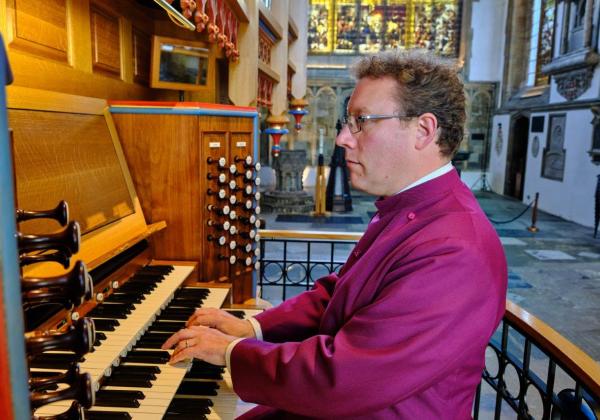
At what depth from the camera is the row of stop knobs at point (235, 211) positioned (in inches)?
→ 112

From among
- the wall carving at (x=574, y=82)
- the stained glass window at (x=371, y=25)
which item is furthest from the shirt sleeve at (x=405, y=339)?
the stained glass window at (x=371, y=25)

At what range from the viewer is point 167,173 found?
271cm

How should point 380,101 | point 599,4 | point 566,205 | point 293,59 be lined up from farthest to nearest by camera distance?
point 566,205, point 599,4, point 293,59, point 380,101

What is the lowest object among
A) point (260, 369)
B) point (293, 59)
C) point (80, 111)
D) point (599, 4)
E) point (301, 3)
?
point (260, 369)

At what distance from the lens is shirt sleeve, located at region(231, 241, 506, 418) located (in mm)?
1218

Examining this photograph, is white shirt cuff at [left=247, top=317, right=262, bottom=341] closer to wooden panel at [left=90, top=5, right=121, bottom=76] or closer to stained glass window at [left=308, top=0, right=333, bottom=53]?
wooden panel at [left=90, top=5, right=121, bottom=76]

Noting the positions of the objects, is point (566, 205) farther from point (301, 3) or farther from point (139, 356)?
point (139, 356)

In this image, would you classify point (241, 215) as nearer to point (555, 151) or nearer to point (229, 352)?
point (229, 352)

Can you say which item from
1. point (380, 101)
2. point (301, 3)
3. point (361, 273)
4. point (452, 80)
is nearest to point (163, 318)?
point (361, 273)

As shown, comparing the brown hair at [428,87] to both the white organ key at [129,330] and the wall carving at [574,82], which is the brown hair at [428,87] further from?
the wall carving at [574,82]

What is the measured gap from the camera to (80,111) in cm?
231

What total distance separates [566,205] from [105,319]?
498 inches

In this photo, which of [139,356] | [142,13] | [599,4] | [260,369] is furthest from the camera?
[599,4]

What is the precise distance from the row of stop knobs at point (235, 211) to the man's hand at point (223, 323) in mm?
1023
